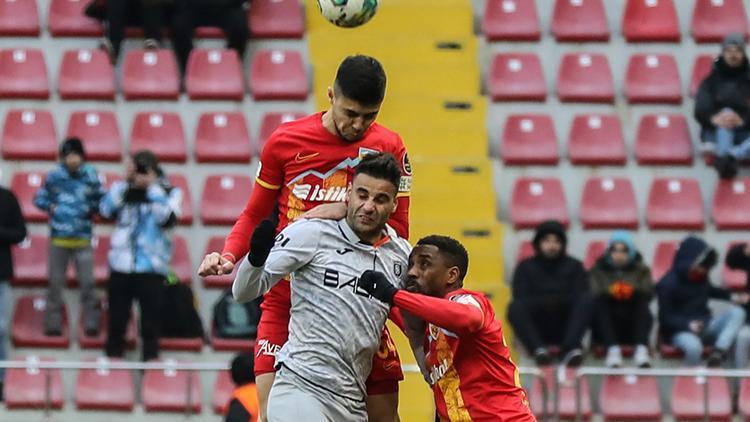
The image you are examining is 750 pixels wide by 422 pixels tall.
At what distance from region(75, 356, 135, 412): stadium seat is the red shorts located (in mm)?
4643

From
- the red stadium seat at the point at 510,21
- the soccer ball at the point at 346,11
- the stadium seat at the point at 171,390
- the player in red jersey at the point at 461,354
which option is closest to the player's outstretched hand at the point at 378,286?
the player in red jersey at the point at 461,354

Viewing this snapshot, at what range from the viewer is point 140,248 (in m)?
11.7

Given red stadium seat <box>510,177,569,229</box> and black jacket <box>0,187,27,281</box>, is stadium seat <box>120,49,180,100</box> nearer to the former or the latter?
black jacket <box>0,187,27,281</box>

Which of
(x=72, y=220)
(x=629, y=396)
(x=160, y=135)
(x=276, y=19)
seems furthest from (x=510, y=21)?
(x=72, y=220)

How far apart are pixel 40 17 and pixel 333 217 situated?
8108 millimetres

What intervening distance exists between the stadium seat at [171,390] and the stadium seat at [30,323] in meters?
1.02

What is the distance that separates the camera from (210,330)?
1207 centimetres

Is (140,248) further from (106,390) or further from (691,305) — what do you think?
(691,305)

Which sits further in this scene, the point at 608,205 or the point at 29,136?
the point at 29,136

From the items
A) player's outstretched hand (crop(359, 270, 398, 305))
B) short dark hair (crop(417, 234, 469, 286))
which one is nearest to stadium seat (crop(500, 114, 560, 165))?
short dark hair (crop(417, 234, 469, 286))

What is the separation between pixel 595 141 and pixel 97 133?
12.7 ft

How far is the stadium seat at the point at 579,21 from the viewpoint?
1420 cm

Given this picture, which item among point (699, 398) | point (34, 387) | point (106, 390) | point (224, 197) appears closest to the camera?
point (699, 398)

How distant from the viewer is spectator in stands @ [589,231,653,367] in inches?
462
